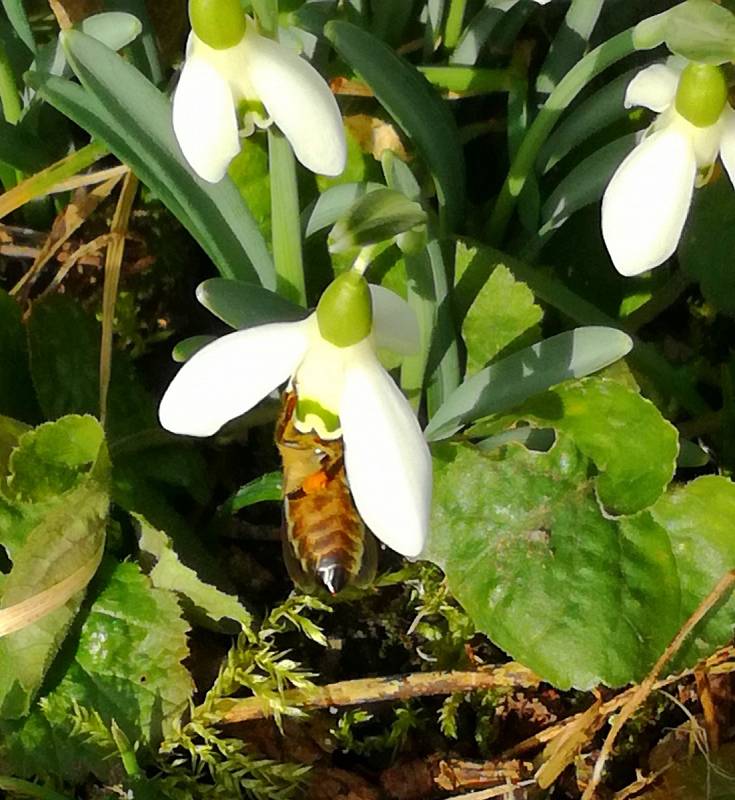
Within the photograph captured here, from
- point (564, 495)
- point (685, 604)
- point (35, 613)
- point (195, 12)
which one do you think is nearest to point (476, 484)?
point (564, 495)

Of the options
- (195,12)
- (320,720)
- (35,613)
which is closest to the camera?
(195,12)

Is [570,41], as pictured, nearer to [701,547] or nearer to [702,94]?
[702,94]

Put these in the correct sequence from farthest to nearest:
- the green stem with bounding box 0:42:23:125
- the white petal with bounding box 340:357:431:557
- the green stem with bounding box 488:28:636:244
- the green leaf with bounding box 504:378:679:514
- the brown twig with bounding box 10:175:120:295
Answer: the brown twig with bounding box 10:175:120:295, the green stem with bounding box 0:42:23:125, the green leaf with bounding box 504:378:679:514, the green stem with bounding box 488:28:636:244, the white petal with bounding box 340:357:431:557

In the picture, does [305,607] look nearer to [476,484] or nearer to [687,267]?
[476,484]

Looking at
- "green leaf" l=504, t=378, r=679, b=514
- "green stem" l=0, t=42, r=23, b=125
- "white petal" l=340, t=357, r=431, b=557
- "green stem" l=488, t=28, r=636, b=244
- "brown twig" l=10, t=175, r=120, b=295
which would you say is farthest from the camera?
A: "brown twig" l=10, t=175, r=120, b=295

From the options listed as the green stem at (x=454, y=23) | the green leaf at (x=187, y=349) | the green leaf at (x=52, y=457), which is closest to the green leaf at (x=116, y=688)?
the green leaf at (x=52, y=457)

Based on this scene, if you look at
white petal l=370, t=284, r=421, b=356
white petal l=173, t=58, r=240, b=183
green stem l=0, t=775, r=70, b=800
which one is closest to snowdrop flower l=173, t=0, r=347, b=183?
white petal l=173, t=58, r=240, b=183

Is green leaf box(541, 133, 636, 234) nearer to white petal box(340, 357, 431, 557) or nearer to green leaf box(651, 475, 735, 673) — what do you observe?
green leaf box(651, 475, 735, 673)

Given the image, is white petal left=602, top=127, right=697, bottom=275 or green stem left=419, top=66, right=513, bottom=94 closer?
white petal left=602, top=127, right=697, bottom=275

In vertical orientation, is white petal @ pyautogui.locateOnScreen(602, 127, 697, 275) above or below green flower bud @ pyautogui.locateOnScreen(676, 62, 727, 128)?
below
